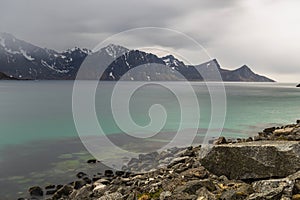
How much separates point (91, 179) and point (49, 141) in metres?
16.7

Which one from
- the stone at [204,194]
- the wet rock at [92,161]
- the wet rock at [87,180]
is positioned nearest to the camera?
the stone at [204,194]

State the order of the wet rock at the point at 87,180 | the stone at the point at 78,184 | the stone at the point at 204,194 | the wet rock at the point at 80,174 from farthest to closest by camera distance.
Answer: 1. the wet rock at the point at 80,174
2. the wet rock at the point at 87,180
3. the stone at the point at 78,184
4. the stone at the point at 204,194

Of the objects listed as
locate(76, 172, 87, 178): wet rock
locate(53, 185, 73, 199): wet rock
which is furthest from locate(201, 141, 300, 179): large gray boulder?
locate(76, 172, 87, 178): wet rock

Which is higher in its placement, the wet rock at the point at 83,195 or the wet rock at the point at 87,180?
the wet rock at the point at 83,195

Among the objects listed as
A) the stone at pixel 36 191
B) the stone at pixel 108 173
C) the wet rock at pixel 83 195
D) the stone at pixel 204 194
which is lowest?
the stone at pixel 36 191

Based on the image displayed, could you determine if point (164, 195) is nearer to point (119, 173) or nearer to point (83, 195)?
point (83, 195)

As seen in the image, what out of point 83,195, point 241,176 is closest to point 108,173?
point 83,195

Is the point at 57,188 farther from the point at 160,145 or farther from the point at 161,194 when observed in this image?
the point at 160,145

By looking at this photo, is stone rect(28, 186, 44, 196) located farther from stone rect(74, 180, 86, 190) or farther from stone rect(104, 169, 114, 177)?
stone rect(104, 169, 114, 177)

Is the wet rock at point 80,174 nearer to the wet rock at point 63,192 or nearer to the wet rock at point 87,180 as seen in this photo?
the wet rock at point 87,180

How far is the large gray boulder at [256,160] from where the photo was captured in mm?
10094

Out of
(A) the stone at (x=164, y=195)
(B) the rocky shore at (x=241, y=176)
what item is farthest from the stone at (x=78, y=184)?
(A) the stone at (x=164, y=195)

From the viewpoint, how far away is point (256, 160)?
10531mm

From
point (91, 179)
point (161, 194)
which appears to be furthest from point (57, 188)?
point (161, 194)
